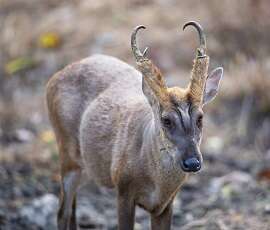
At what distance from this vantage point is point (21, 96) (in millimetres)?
14570

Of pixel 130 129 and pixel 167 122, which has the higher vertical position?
pixel 167 122

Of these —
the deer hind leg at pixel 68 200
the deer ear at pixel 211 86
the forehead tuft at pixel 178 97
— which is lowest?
the deer hind leg at pixel 68 200

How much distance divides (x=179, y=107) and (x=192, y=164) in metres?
0.53

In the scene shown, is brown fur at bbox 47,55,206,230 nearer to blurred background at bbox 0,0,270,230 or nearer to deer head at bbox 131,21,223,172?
deer head at bbox 131,21,223,172

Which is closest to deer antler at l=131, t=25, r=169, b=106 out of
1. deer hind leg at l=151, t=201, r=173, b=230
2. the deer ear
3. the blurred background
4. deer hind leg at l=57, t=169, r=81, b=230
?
the deer ear

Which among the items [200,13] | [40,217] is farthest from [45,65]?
[40,217]

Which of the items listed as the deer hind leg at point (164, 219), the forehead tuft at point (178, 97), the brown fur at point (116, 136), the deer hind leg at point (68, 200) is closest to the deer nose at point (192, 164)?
the brown fur at point (116, 136)

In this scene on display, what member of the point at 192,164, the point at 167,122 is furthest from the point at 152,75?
the point at 192,164

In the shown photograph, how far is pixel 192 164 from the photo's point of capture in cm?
750

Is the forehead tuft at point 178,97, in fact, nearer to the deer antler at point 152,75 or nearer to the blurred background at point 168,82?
the deer antler at point 152,75

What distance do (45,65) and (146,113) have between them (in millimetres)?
7273

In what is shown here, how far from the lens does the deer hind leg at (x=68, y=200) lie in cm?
955

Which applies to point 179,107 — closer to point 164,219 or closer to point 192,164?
point 192,164

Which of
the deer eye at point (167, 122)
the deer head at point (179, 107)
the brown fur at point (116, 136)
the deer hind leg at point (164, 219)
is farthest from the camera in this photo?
the deer hind leg at point (164, 219)
